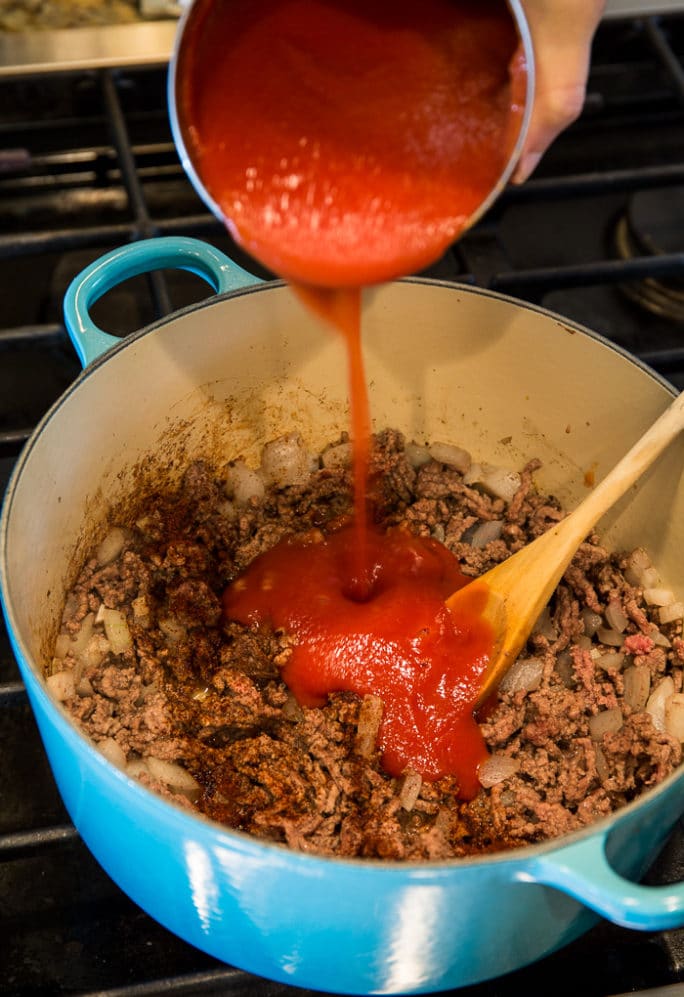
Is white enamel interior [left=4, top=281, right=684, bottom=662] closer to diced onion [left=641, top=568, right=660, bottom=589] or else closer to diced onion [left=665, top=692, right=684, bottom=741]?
diced onion [left=641, top=568, right=660, bottom=589]

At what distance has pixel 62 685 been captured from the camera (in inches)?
50.7

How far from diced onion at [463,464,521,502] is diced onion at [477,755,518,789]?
46cm

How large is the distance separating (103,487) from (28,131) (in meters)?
0.95

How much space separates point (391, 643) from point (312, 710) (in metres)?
0.14

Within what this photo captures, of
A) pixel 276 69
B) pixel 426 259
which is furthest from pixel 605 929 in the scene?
pixel 276 69

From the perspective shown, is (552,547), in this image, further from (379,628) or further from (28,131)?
(28,131)

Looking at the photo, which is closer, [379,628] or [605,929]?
[605,929]

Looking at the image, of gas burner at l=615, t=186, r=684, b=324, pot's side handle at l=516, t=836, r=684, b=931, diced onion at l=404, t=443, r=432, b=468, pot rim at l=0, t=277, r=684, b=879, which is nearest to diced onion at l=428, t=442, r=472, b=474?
diced onion at l=404, t=443, r=432, b=468

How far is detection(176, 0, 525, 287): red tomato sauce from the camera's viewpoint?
1021 millimetres

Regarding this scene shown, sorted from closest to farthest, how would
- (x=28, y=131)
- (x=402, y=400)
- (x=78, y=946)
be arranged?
1. (x=78, y=946)
2. (x=402, y=400)
3. (x=28, y=131)

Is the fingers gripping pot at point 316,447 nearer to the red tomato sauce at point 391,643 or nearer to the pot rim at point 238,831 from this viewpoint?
the pot rim at point 238,831

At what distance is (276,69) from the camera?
102 centimetres

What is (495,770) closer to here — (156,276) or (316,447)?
(316,447)

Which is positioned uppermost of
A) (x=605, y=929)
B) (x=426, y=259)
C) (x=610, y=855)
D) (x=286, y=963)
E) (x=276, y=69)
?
(x=276, y=69)
